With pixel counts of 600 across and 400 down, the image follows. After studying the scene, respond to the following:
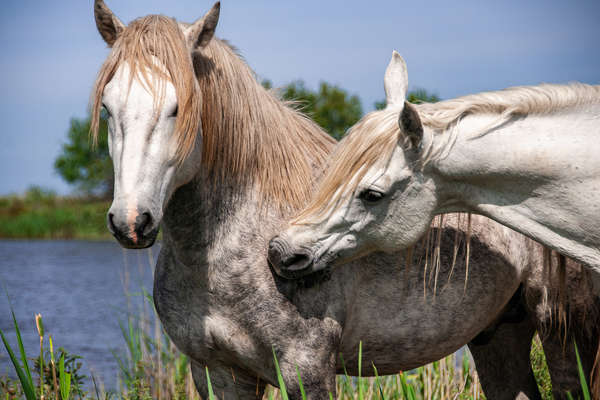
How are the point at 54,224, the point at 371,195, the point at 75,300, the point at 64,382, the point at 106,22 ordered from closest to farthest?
the point at 64,382 → the point at 371,195 → the point at 106,22 → the point at 75,300 → the point at 54,224

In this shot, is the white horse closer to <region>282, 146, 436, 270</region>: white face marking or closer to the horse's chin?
<region>282, 146, 436, 270</region>: white face marking

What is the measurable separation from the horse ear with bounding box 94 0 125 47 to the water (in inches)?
77.4

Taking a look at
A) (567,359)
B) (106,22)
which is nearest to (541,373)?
(567,359)

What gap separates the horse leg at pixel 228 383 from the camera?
9.03 feet

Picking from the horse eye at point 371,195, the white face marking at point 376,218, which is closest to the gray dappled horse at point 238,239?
the white face marking at point 376,218

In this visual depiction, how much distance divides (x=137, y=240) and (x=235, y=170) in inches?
27.2

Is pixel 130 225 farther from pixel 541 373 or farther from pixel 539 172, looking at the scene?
pixel 541 373

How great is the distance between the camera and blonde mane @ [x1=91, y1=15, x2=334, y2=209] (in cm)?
220

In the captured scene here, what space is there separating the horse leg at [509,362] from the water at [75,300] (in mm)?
2690

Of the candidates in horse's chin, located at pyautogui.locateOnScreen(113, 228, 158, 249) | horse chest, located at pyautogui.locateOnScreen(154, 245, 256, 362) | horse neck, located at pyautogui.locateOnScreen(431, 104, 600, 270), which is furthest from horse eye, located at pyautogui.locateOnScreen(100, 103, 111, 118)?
horse neck, located at pyautogui.locateOnScreen(431, 104, 600, 270)

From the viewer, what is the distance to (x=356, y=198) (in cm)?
239

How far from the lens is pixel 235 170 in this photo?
258 centimetres

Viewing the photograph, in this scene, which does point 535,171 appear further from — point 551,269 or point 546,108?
point 551,269

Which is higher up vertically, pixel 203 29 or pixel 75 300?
pixel 203 29
